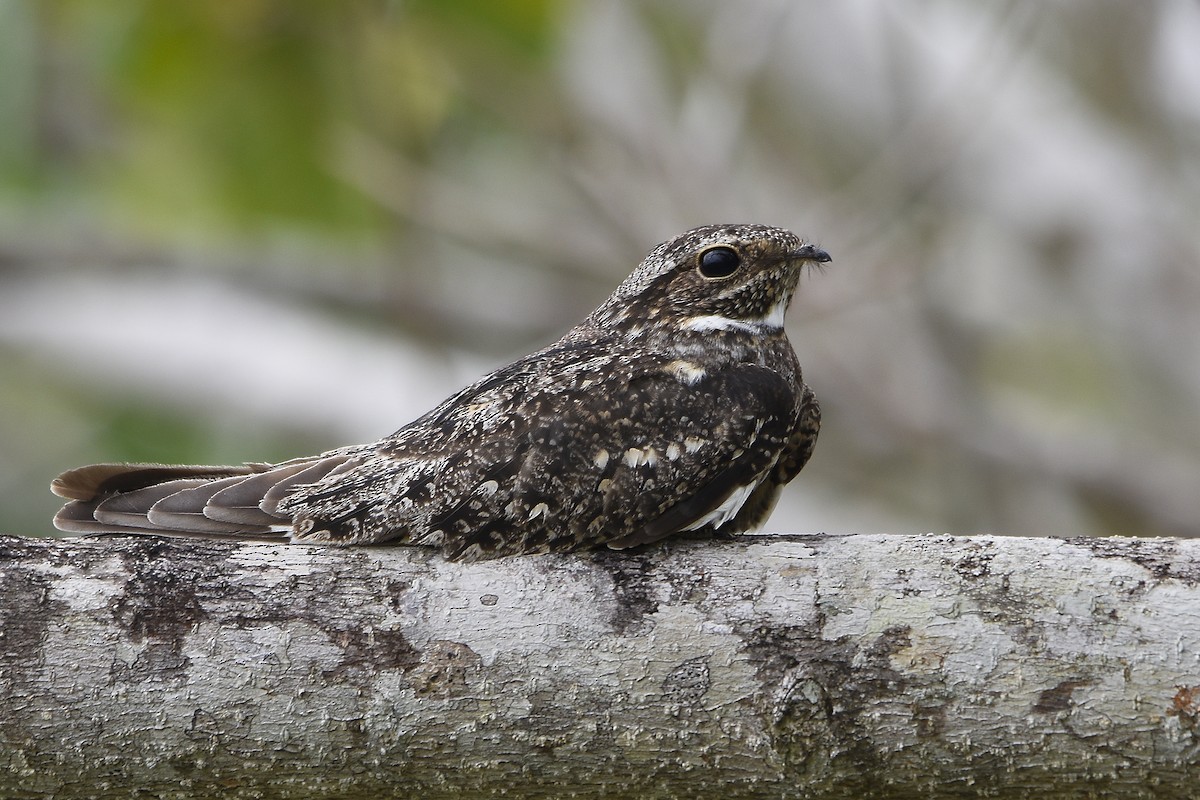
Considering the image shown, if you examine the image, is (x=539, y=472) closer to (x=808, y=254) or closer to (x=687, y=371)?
(x=687, y=371)

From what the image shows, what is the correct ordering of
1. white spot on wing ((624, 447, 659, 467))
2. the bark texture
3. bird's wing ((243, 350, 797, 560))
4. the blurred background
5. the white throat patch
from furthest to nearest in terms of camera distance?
the blurred background, the white throat patch, white spot on wing ((624, 447, 659, 467)), bird's wing ((243, 350, 797, 560)), the bark texture

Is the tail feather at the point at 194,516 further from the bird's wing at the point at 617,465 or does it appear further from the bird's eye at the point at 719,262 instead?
the bird's eye at the point at 719,262

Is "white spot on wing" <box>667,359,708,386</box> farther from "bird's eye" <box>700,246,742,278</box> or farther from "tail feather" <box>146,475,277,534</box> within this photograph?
"tail feather" <box>146,475,277,534</box>

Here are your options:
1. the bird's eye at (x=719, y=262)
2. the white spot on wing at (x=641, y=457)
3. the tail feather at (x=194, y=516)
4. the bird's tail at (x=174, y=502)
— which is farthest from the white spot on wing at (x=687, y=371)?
the tail feather at (x=194, y=516)

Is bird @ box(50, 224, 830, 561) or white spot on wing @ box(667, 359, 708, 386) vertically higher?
white spot on wing @ box(667, 359, 708, 386)

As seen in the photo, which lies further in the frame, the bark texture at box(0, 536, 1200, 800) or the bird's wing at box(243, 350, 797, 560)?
the bird's wing at box(243, 350, 797, 560)

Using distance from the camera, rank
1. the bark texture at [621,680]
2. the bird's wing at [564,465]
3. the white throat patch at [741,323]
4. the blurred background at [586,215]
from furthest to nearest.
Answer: the blurred background at [586,215]
the white throat patch at [741,323]
the bird's wing at [564,465]
the bark texture at [621,680]

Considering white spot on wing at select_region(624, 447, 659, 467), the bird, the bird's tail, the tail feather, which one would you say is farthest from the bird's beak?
the tail feather

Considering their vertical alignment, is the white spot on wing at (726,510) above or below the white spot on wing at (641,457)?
below
